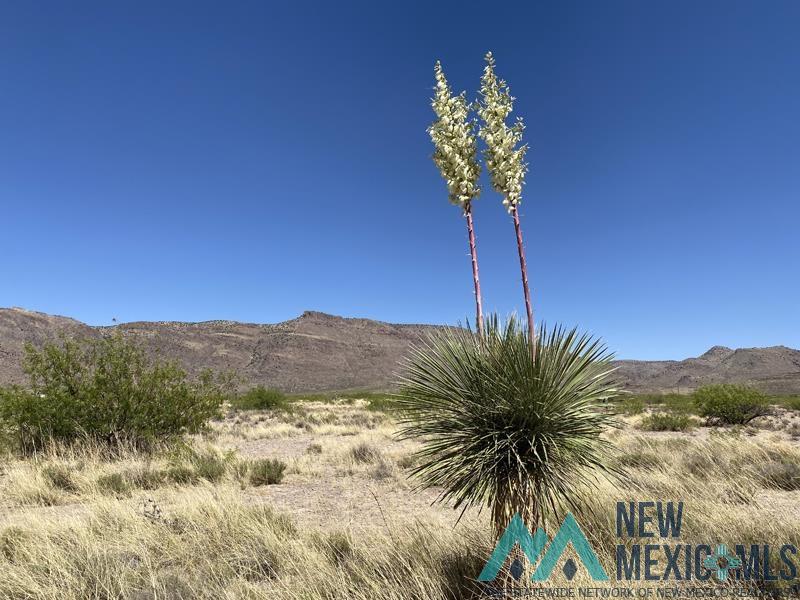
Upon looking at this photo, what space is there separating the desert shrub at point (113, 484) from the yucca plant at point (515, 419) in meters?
6.36

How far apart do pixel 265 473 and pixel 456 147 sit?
7487mm

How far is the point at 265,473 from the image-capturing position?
914cm

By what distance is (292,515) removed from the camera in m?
6.66

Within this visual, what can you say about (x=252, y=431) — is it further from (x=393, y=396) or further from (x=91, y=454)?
(x=393, y=396)

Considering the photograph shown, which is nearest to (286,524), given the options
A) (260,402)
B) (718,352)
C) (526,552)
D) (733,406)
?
(526,552)

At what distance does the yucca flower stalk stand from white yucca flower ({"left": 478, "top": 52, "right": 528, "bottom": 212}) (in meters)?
0.12

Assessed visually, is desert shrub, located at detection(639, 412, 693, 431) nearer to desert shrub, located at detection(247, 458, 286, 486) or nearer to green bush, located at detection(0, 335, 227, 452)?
desert shrub, located at detection(247, 458, 286, 486)

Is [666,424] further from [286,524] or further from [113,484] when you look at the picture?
[113,484]

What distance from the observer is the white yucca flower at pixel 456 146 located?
12.5 feet

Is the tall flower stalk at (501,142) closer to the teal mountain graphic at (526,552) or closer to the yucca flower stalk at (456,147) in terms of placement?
the yucca flower stalk at (456,147)

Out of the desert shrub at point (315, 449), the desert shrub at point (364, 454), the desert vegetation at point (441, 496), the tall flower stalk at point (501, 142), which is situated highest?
the tall flower stalk at point (501, 142)

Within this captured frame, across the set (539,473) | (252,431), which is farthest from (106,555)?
(252,431)

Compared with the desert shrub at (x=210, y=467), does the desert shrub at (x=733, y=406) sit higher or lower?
higher

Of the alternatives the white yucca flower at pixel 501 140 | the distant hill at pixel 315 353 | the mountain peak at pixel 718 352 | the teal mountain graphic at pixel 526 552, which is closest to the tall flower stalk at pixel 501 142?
the white yucca flower at pixel 501 140
